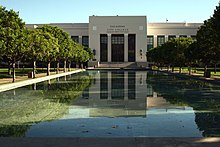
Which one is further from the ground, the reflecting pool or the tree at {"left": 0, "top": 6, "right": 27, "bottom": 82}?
the tree at {"left": 0, "top": 6, "right": 27, "bottom": 82}

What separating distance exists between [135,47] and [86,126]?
97.4m

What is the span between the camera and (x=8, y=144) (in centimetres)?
748

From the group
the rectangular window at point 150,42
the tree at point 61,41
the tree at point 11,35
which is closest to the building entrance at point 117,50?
the rectangular window at point 150,42

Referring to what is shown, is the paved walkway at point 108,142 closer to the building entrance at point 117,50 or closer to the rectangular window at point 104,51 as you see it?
the rectangular window at point 104,51

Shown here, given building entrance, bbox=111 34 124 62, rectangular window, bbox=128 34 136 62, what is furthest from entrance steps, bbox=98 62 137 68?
building entrance, bbox=111 34 124 62

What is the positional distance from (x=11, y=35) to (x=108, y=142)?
2318 centimetres

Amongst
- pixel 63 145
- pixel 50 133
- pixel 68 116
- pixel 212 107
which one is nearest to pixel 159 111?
pixel 212 107

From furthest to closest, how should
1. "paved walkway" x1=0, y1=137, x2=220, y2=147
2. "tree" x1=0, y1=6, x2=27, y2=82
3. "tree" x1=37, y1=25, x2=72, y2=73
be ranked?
1. "tree" x1=37, y1=25, x2=72, y2=73
2. "tree" x1=0, y1=6, x2=27, y2=82
3. "paved walkway" x1=0, y1=137, x2=220, y2=147

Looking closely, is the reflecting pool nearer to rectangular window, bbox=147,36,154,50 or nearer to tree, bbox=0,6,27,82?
tree, bbox=0,6,27,82

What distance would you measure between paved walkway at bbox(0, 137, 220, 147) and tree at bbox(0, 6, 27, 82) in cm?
2072

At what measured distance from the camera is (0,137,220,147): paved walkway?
7.39 m

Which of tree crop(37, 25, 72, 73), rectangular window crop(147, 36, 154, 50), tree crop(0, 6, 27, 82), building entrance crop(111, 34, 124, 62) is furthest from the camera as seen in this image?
rectangular window crop(147, 36, 154, 50)

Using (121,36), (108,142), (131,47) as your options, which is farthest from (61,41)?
(121,36)

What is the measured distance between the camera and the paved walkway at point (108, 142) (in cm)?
739
